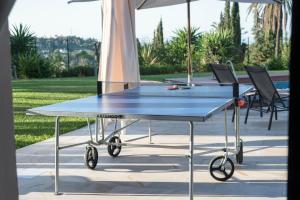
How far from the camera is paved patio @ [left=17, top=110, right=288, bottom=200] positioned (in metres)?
4.16

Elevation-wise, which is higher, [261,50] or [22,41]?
[22,41]

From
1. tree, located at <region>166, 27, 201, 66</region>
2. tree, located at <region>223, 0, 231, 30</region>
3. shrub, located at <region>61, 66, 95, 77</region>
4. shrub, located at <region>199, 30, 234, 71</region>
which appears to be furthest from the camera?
tree, located at <region>223, 0, 231, 30</region>

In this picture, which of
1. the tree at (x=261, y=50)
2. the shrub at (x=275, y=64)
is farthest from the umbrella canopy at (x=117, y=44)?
the tree at (x=261, y=50)

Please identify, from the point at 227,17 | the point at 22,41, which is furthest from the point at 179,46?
the point at 22,41

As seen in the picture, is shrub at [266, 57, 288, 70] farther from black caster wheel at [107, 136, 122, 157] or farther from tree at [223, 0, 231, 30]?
black caster wheel at [107, 136, 122, 157]

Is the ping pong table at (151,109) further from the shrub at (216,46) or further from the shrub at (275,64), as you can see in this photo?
the shrub at (275,64)

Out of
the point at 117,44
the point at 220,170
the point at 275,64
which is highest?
the point at 117,44

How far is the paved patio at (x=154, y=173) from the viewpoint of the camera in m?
4.16

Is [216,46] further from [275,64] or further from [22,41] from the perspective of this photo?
[22,41]

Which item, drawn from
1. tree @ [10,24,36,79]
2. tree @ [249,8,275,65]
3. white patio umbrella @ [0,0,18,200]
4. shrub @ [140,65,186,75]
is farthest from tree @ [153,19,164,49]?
white patio umbrella @ [0,0,18,200]

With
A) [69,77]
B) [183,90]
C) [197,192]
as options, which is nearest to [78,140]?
[183,90]

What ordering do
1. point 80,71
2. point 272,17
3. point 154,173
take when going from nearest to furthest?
point 154,173 → point 80,71 → point 272,17

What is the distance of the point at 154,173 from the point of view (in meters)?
4.89

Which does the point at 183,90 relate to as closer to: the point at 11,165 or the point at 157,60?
the point at 11,165
